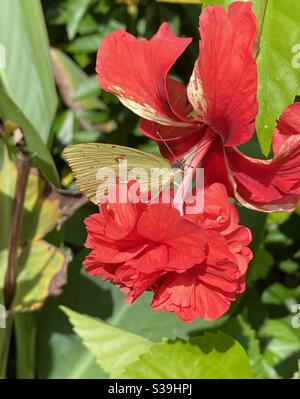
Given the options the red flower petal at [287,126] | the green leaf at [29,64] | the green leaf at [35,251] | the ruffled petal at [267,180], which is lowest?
the green leaf at [35,251]

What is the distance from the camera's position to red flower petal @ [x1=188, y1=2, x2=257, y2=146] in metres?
0.63

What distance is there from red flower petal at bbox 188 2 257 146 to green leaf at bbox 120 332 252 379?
278 millimetres

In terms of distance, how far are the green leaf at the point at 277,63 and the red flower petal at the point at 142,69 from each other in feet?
0.28

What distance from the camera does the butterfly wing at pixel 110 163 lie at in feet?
2.32

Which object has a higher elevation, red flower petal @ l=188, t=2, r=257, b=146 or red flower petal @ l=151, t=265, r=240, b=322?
red flower petal @ l=188, t=2, r=257, b=146

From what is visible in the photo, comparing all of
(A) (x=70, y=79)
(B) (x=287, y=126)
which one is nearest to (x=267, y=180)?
(B) (x=287, y=126)

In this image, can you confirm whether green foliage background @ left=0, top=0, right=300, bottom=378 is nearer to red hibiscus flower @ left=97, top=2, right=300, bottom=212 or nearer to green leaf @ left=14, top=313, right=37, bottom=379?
green leaf @ left=14, top=313, right=37, bottom=379

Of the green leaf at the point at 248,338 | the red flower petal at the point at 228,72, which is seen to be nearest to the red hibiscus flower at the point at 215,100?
the red flower petal at the point at 228,72

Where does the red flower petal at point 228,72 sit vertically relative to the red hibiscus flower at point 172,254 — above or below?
above

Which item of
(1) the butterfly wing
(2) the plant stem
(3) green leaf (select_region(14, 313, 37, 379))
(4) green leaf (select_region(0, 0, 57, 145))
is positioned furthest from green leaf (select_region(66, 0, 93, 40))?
(1) the butterfly wing

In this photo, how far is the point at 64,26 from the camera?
4.77 feet

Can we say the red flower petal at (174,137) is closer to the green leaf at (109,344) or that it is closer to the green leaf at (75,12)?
the green leaf at (109,344)

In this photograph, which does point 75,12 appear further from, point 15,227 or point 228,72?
Answer: point 228,72

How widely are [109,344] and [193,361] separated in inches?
5.6
